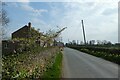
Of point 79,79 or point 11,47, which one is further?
point 11,47

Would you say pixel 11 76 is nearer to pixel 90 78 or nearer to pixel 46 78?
pixel 46 78

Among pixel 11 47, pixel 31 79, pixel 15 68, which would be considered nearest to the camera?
pixel 15 68

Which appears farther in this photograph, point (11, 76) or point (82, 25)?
point (82, 25)

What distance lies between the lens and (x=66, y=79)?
1423 centimetres

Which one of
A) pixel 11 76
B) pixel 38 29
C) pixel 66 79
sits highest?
pixel 38 29

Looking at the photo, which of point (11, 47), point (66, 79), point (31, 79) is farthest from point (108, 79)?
point (11, 47)

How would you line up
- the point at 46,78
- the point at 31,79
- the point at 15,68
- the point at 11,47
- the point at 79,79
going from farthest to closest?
the point at 11,47 < the point at 79,79 < the point at 46,78 < the point at 31,79 < the point at 15,68

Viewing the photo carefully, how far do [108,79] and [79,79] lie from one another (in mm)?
1501

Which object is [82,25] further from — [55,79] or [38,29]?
[55,79]

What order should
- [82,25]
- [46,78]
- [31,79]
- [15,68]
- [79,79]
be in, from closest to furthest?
[15,68] < [31,79] < [46,78] < [79,79] < [82,25]

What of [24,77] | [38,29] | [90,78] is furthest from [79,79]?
[38,29]

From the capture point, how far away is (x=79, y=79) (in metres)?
14.1

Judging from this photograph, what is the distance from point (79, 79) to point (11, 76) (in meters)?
6.87

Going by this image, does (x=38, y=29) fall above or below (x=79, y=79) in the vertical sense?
above
